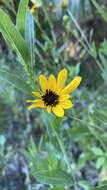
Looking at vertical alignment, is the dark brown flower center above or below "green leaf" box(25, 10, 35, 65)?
below

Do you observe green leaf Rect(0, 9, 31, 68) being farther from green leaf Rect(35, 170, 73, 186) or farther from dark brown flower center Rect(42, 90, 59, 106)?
green leaf Rect(35, 170, 73, 186)

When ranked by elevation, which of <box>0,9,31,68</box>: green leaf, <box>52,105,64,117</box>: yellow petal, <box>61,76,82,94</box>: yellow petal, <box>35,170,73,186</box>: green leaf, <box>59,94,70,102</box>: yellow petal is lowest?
<box>35,170,73,186</box>: green leaf

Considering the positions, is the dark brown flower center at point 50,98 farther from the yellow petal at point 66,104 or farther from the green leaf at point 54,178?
the green leaf at point 54,178

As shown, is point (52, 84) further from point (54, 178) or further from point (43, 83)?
point (54, 178)

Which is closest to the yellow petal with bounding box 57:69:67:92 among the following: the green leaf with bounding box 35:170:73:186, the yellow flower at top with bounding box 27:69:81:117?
the yellow flower at top with bounding box 27:69:81:117

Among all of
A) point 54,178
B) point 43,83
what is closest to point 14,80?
point 43,83

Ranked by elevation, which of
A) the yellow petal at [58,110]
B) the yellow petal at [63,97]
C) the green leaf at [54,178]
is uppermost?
the yellow petal at [63,97]

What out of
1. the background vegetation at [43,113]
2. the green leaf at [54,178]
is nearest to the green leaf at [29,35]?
the background vegetation at [43,113]

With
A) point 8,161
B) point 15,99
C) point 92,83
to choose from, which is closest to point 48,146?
point 8,161
